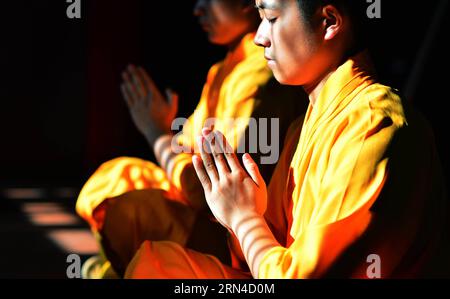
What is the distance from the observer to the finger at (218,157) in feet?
5.04

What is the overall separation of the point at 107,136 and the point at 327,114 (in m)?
4.11

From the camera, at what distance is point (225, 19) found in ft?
8.38

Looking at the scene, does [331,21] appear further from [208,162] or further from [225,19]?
[225,19]

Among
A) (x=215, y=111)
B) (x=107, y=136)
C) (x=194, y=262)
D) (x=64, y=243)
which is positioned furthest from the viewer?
(x=107, y=136)

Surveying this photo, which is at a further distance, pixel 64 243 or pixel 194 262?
pixel 64 243

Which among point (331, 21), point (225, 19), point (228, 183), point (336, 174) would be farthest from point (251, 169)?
point (225, 19)

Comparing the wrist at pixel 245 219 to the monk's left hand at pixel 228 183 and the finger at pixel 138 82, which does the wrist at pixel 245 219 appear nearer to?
the monk's left hand at pixel 228 183

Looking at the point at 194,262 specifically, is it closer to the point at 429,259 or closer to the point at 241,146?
the point at 429,259

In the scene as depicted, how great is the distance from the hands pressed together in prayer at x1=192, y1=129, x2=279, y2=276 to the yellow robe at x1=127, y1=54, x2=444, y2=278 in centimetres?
4

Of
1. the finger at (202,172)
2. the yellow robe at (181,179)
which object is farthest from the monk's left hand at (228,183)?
the yellow robe at (181,179)

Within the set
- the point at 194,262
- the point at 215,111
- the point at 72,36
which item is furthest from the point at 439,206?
the point at 72,36

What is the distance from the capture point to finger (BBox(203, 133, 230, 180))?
154 centimetres

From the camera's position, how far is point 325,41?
1555 millimetres

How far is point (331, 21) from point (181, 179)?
100 cm
